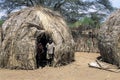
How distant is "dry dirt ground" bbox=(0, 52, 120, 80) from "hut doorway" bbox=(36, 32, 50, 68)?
1234 millimetres

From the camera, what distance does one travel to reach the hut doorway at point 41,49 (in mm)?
16141

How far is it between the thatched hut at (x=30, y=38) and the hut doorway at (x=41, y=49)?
0.25 m

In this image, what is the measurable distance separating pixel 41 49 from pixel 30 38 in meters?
1.29

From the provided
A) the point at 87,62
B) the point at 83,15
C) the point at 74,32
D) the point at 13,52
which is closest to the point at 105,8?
the point at 83,15

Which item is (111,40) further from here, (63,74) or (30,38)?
(30,38)

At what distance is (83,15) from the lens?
30219 mm

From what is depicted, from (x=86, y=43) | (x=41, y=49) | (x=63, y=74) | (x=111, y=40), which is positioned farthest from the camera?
(x=86, y=43)

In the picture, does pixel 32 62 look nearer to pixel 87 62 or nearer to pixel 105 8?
pixel 87 62

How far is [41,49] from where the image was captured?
53.8 ft

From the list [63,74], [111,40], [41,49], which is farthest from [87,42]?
[63,74]

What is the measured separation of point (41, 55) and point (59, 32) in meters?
1.69

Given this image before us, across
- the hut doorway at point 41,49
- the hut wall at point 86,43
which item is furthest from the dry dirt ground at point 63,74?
the hut wall at point 86,43

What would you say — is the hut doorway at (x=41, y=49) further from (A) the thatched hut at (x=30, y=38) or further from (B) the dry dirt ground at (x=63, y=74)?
(B) the dry dirt ground at (x=63, y=74)

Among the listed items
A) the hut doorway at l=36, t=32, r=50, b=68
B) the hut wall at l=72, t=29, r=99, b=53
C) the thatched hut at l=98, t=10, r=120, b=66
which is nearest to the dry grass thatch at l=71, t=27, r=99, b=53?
the hut wall at l=72, t=29, r=99, b=53
